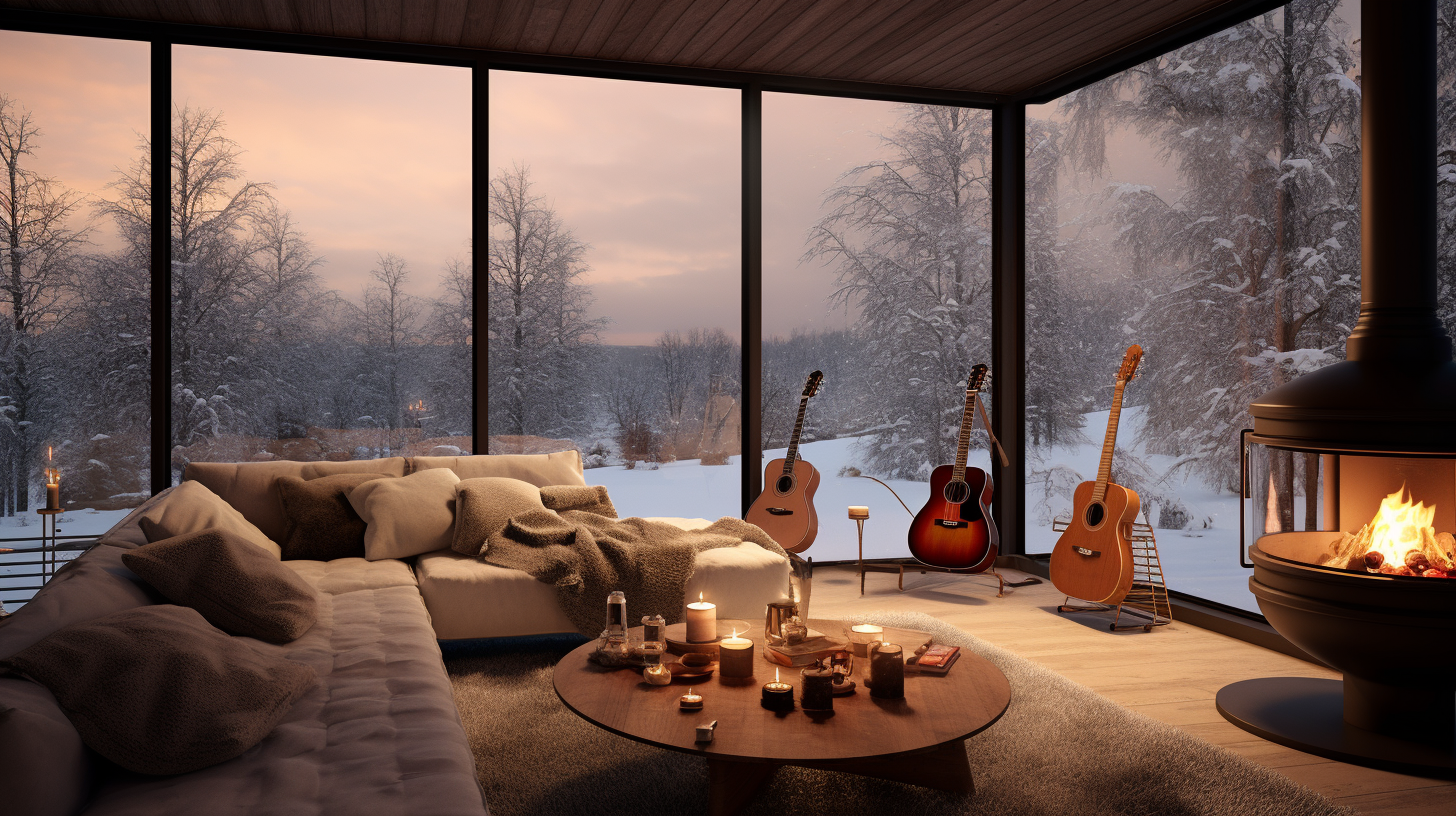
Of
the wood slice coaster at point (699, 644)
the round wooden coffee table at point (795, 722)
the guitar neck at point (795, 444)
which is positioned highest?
the guitar neck at point (795, 444)

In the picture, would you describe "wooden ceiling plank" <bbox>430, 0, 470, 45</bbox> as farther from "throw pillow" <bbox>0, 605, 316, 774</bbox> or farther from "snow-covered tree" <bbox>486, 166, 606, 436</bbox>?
"throw pillow" <bbox>0, 605, 316, 774</bbox>

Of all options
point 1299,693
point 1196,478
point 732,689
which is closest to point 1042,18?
point 1196,478

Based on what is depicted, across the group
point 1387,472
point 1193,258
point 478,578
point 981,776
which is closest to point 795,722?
point 981,776

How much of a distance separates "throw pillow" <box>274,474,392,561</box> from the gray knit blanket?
1.80 ft

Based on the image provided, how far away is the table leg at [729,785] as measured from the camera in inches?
80.3

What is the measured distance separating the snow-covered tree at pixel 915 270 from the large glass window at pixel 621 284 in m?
0.69

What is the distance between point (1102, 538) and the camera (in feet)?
13.1

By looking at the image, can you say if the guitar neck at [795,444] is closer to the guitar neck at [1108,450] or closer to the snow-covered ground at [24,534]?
the guitar neck at [1108,450]

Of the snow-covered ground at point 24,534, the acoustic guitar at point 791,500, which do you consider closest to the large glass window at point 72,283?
the snow-covered ground at point 24,534

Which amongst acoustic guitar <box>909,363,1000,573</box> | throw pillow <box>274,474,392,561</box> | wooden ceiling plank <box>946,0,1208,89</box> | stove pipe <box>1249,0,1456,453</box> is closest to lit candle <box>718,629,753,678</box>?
stove pipe <box>1249,0,1456,453</box>

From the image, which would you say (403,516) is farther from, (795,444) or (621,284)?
(795,444)

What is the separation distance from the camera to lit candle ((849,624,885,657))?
2.35 metres

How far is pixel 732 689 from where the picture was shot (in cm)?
216

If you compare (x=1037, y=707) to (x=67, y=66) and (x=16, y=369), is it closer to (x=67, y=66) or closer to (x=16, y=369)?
(x=16, y=369)
